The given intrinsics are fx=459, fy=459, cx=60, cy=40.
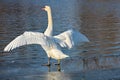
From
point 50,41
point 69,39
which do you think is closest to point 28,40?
point 50,41

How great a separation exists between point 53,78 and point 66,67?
2.49m

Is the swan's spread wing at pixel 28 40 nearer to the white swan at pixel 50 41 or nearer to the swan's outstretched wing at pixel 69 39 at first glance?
the white swan at pixel 50 41

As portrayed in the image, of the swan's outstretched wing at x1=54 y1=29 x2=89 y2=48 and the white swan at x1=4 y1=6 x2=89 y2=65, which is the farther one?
the swan's outstretched wing at x1=54 y1=29 x2=89 y2=48

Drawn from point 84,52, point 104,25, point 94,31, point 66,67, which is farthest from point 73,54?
point 104,25

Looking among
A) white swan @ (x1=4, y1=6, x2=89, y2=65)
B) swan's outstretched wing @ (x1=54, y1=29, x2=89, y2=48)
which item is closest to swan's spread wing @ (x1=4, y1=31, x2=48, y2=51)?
white swan @ (x1=4, y1=6, x2=89, y2=65)

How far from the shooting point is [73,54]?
16.0 metres

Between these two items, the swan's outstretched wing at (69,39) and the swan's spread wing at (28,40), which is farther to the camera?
the swan's outstretched wing at (69,39)

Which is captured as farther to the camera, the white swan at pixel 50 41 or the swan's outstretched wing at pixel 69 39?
the swan's outstretched wing at pixel 69 39

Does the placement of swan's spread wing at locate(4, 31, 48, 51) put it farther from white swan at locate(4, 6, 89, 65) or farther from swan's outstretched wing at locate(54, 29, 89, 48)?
swan's outstretched wing at locate(54, 29, 89, 48)

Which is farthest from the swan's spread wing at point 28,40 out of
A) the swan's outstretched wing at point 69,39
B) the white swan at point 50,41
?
the swan's outstretched wing at point 69,39

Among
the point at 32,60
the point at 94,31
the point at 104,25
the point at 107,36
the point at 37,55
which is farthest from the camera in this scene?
the point at 104,25

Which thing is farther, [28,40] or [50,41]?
[50,41]

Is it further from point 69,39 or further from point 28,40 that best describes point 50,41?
point 28,40

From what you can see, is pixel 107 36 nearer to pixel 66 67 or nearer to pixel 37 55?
pixel 37 55
